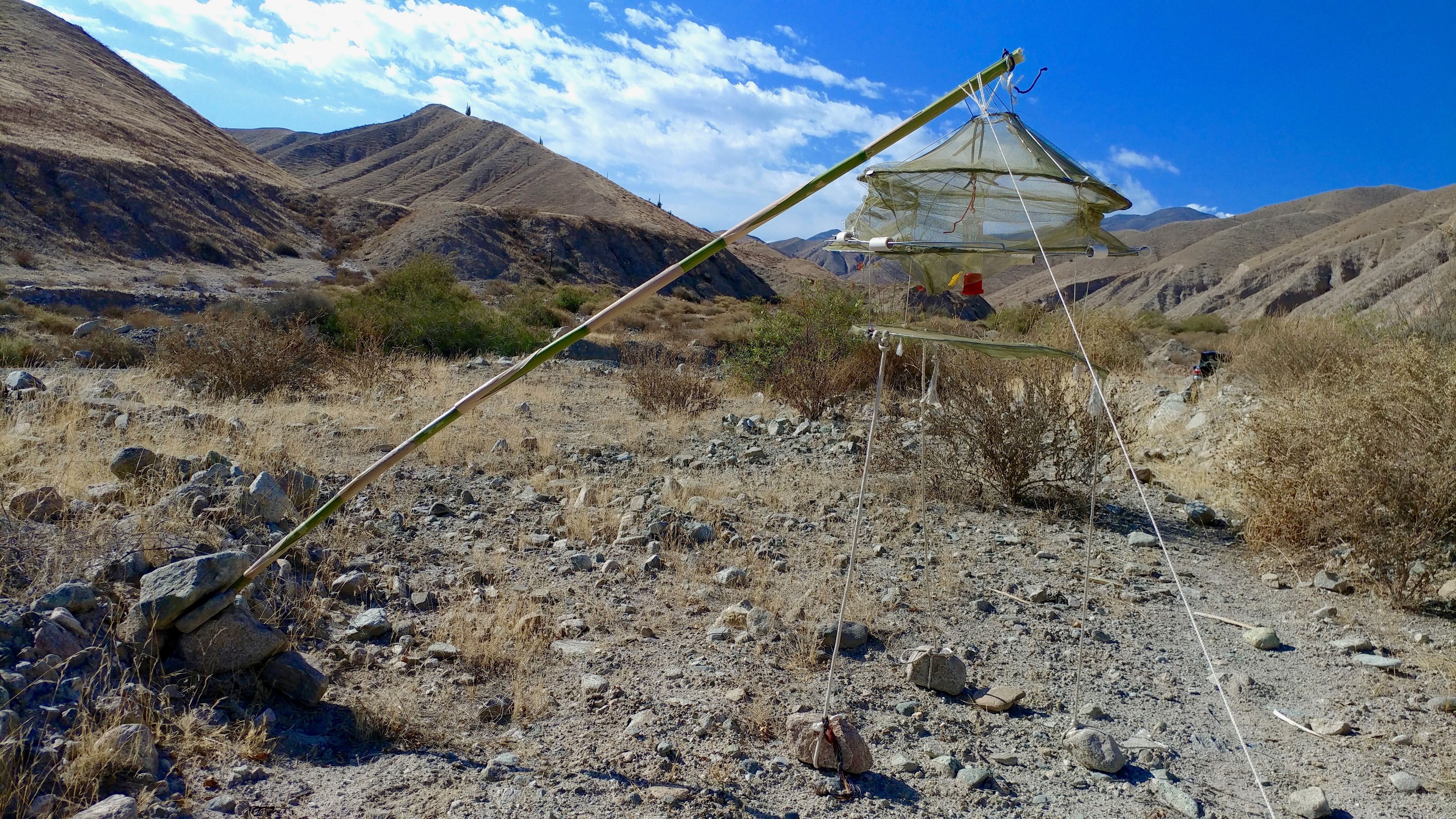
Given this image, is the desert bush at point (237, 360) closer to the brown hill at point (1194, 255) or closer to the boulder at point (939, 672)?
the boulder at point (939, 672)

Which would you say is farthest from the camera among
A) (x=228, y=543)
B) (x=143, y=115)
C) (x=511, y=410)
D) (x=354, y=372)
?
(x=143, y=115)

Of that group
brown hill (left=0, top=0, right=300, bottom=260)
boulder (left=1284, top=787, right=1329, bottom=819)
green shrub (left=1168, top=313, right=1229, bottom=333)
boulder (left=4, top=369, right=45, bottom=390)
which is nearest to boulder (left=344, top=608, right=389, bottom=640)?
boulder (left=1284, top=787, right=1329, bottom=819)

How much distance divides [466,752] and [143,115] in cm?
4961

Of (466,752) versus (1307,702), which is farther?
(1307,702)

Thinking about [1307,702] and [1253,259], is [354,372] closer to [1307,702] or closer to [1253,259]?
[1307,702]

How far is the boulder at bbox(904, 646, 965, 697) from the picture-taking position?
332cm

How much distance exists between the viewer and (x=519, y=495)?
5.75 metres

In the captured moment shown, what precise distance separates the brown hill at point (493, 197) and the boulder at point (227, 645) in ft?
101

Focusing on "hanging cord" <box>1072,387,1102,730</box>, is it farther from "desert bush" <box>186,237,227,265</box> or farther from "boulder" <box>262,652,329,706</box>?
"desert bush" <box>186,237,227,265</box>

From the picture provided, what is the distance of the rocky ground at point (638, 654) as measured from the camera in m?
2.46

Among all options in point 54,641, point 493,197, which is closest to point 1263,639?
point 54,641

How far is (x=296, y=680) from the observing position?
9.04ft

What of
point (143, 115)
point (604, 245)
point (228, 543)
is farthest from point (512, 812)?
point (143, 115)

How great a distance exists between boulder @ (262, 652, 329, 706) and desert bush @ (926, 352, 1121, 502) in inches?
189
